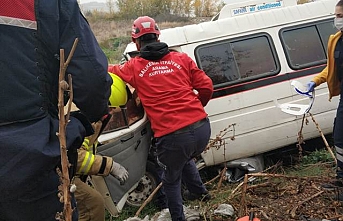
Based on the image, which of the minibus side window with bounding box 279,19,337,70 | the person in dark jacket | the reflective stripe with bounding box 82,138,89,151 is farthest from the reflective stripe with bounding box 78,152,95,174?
the minibus side window with bounding box 279,19,337,70

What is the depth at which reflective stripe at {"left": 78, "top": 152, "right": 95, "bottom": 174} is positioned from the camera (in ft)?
8.89

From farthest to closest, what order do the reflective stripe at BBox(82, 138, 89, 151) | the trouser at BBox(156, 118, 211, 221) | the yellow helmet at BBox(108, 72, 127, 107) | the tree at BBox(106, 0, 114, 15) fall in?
the tree at BBox(106, 0, 114, 15), the yellow helmet at BBox(108, 72, 127, 107), the trouser at BBox(156, 118, 211, 221), the reflective stripe at BBox(82, 138, 89, 151)

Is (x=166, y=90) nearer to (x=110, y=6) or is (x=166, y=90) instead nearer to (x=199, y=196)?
(x=199, y=196)

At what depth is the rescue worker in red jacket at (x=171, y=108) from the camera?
3.56 m

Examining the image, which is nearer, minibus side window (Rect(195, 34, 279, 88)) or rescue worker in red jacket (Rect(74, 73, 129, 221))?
rescue worker in red jacket (Rect(74, 73, 129, 221))

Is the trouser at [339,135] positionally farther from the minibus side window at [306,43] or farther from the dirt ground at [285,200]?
the minibus side window at [306,43]

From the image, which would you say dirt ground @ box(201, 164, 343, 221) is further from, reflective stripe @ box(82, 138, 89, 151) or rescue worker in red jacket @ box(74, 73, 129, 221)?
reflective stripe @ box(82, 138, 89, 151)

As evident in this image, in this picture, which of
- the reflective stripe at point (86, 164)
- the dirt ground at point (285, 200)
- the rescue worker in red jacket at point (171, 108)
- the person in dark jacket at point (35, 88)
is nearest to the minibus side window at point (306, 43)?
the dirt ground at point (285, 200)

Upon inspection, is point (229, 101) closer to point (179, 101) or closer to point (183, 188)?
point (183, 188)

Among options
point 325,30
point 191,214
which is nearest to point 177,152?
point 191,214

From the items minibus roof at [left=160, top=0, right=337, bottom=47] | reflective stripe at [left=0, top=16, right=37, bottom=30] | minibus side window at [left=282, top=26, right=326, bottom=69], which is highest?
reflective stripe at [left=0, top=16, right=37, bottom=30]

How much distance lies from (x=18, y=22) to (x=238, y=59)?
383cm

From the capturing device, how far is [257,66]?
5.34 meters

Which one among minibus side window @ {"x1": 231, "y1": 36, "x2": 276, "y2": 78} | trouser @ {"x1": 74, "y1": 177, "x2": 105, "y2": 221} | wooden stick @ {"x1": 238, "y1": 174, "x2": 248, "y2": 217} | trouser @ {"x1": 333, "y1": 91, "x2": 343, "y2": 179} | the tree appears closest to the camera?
trouser @ {"x1": 74, "y1": 177, "x2": 105, "y2": 221}
